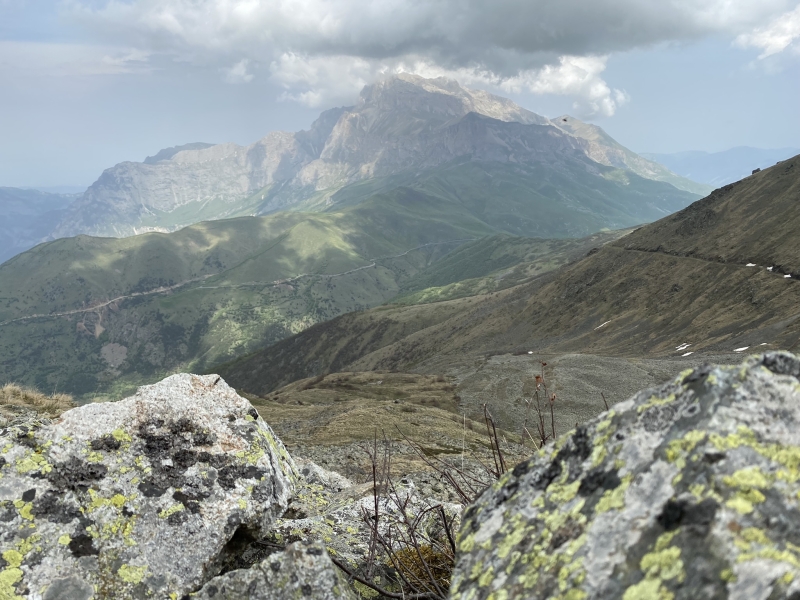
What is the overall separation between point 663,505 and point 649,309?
14940 centimetres

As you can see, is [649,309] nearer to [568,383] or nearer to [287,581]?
[568,383]

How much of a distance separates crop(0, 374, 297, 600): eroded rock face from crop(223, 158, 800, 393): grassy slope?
9668 centimetres

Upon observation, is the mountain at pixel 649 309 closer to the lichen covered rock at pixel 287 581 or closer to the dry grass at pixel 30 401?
the dry grass at pixel 30 401

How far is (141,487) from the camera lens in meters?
7.81

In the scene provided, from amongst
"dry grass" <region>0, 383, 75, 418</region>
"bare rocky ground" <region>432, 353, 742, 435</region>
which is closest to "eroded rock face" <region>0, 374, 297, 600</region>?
"dry grass" <region>0, 383, 75, 418</region>

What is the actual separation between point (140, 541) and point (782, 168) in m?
198

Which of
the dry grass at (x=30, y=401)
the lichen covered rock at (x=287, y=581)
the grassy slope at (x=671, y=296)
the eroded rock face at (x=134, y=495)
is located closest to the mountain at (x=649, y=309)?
the grassy slope at (x=671, y=296)

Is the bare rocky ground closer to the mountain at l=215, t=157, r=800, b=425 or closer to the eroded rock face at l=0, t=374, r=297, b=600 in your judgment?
the mountain at l=215, t=157, r=800, b=425

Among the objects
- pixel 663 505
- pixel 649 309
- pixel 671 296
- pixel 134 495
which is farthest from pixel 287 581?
pixel 671 296

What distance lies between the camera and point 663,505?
11.3 feet

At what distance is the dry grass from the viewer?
2072 centimetres

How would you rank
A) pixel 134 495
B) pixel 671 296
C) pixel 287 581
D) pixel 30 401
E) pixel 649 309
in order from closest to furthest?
pixel 287 581 → pixel 134 495 → pixel 30 401 → pixel 671 296 → pixel 649 309

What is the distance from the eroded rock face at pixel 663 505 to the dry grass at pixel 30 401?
896 inches

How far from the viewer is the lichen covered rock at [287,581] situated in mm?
5785
